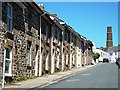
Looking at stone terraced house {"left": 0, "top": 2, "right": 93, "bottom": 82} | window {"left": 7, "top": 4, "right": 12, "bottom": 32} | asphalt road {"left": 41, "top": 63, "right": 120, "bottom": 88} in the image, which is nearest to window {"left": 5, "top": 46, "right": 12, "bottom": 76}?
stone terraced house {"left": 0, "top": 2, "right": 93, "bottom": 82}

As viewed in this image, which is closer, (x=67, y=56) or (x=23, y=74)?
(x=23, y=74)

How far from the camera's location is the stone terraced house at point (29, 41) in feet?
57.7

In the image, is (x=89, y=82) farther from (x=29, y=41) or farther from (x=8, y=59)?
(x=8, y=59)

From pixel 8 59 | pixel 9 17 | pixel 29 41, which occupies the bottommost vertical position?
pixel 8 59

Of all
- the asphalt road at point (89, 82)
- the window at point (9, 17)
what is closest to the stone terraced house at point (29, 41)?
the window at point (9, 17)

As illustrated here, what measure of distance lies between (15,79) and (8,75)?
1321mm

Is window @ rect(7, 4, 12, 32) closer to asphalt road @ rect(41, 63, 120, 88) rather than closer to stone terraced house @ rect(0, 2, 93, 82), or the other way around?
stone terraced house @ rect(0, 2, 93, 82)

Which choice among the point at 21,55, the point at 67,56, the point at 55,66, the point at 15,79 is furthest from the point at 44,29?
the point at 67,56

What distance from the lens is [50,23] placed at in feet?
97.4

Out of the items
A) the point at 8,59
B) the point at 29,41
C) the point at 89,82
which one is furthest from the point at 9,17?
the point at 89,82

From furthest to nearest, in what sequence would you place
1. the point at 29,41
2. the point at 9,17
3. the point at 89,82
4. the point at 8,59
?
the point at 29,41
the point at 89,82
the point at 9,17
the point at 8,59

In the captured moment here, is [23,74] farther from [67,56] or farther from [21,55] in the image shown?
[67,56]

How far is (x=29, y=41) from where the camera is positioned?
22172 mm

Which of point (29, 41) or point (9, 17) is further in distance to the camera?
point (29, 41)
